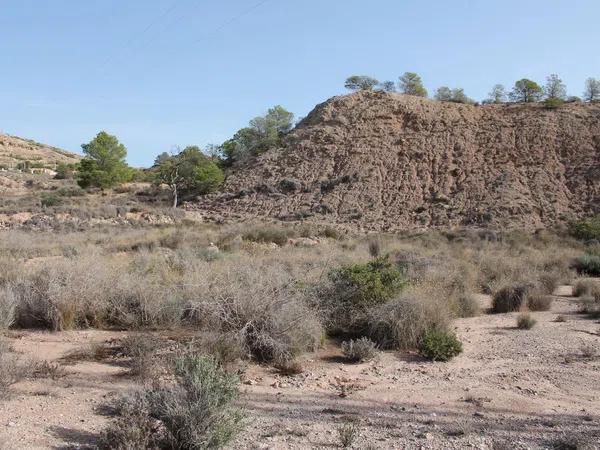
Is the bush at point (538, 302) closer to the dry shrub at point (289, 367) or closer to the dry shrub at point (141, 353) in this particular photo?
the dry shrub at point (289, 367)

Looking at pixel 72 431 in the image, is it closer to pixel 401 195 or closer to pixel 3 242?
pixel 3 242

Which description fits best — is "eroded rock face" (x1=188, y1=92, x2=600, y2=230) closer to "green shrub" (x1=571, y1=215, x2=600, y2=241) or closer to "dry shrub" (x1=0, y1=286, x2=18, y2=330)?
"green shrub" (x1=571, y1=215, x2=600, y2=241)

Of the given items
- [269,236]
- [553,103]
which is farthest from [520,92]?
[269,236]

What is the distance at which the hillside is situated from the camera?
272 feet

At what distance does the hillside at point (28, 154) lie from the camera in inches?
3268

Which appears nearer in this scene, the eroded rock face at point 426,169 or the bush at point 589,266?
the bush at point 589,266

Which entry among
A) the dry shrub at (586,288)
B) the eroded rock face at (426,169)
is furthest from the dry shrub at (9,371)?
the eroded rock face at (426,169)

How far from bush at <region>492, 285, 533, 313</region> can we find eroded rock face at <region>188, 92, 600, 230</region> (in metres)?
27.0

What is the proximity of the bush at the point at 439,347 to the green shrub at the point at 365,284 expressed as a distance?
4.39ft

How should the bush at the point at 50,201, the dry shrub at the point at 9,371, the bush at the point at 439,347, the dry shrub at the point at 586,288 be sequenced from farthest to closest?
1. the bush at the point at 50,201
2. the dry shrub at the point at 586,288
3. the bush at the point at 439,347
4. the dry shrub at the point at 9,371

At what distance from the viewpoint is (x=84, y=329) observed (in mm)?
9852

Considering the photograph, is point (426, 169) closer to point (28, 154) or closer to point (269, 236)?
point (269, 236)

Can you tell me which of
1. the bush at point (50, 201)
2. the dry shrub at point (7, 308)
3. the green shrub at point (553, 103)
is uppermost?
the green shrub at point (553, 103)

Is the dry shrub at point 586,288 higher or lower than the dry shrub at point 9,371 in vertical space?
lower
